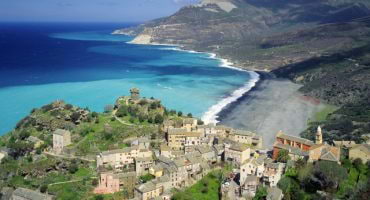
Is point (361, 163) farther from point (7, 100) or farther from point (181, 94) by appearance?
point (7, 100)

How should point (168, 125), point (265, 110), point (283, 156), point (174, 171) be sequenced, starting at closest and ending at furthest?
point (174, 171) < point (283, 156) < point (168, 125) < point (265, 110)

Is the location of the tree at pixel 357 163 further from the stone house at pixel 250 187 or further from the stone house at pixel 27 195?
the stone house at pixel 27 195

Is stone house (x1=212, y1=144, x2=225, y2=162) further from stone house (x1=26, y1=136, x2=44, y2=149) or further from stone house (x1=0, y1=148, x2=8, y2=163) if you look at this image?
stone house (x1=0, y1=148, x2=8, y2=163)

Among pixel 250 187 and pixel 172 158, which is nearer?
pixel 250 187

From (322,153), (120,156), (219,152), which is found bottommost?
(120,156)

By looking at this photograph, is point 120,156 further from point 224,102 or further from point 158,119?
point 224,102

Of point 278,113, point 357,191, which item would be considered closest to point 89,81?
point 278,113

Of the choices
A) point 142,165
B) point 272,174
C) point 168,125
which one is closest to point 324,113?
point 168,125

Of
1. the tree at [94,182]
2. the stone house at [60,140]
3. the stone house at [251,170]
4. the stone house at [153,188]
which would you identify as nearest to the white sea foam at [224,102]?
the stone house at [60,140]
